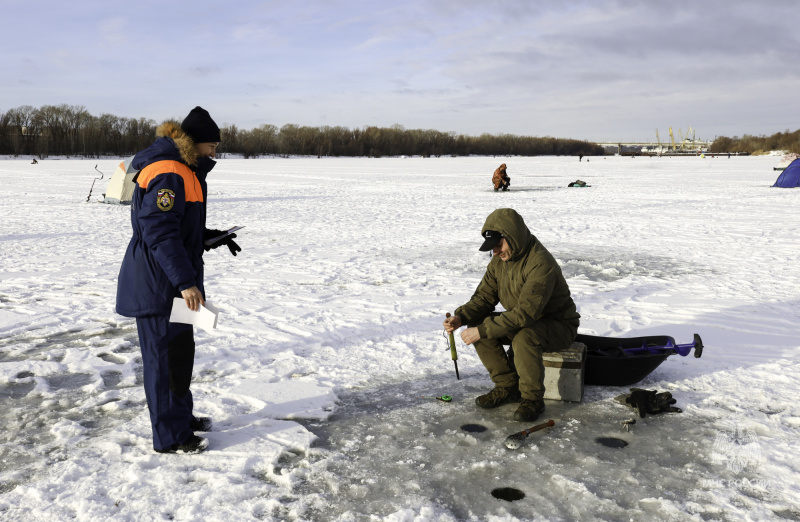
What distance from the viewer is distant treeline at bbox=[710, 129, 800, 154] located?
136 m

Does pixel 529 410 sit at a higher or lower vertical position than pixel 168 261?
lower

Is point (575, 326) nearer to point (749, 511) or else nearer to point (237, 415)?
point (749, 511)

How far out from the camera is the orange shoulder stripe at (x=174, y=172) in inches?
123

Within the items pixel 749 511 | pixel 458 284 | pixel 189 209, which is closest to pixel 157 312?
pixel 189 209

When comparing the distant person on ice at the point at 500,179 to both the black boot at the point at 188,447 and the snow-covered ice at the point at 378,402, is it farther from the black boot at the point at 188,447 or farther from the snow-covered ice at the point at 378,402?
the black boot at the point at 188,447

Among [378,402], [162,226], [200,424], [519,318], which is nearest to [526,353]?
[519,318]

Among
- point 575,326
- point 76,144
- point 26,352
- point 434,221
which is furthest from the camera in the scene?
point 76,144

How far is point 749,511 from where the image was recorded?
2916 mm

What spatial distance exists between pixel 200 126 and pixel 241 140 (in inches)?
4677

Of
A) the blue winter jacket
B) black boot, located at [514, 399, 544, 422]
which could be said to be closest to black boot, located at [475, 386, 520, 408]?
black boot, located at [514, 399, 544, 422]

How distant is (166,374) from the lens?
11.0 ft

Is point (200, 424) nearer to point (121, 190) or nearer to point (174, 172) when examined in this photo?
point (174, 172)

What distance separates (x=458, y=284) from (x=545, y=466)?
4.59 m

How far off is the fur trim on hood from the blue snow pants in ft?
2.73
